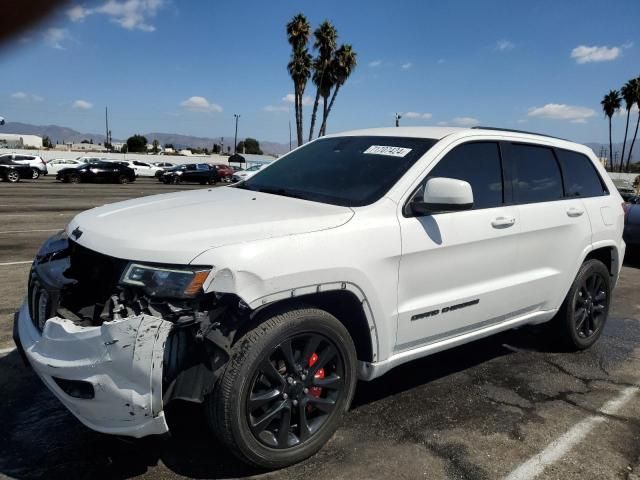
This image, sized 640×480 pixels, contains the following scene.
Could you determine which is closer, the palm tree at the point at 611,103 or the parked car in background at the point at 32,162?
the parked car in background at the point at 32,162

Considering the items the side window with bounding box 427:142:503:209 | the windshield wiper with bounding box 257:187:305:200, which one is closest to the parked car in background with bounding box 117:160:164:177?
the windshield wiper with bounding box 257:187:305:200

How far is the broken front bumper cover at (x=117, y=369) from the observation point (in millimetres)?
2326

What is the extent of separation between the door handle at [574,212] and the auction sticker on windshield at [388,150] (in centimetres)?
153

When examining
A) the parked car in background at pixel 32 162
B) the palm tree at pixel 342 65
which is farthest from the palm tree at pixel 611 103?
the parked car in background at pixel 32 162

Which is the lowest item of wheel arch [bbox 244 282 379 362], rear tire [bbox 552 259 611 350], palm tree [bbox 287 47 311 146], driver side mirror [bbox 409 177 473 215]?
rear tire [bbox 552 259 611 350]

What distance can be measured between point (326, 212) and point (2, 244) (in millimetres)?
7802

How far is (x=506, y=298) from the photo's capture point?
3756 millimetres

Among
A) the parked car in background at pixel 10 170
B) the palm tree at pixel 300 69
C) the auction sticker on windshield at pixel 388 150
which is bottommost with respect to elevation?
the parked car in background at pixel 10 170

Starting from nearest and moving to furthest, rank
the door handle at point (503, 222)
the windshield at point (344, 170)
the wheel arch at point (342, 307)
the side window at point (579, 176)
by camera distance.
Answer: the wheel arch at point (342, 307) → the windshield at point (344, 170) → the door handle at point (503, 222) → the side window at point (579, 176)

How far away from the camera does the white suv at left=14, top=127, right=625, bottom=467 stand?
2.45m

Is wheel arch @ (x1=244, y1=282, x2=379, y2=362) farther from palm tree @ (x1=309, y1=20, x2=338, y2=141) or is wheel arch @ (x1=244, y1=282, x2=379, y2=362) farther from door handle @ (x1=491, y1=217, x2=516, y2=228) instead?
palm tree @ (x1=309, y1=20, x2=338, y2=141)

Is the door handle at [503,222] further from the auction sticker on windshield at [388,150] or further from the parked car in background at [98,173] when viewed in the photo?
the parked car in background at [98,173]

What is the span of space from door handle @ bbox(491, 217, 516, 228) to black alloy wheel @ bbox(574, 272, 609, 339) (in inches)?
47.1

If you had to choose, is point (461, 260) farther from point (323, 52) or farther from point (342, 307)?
point (323, 52)
